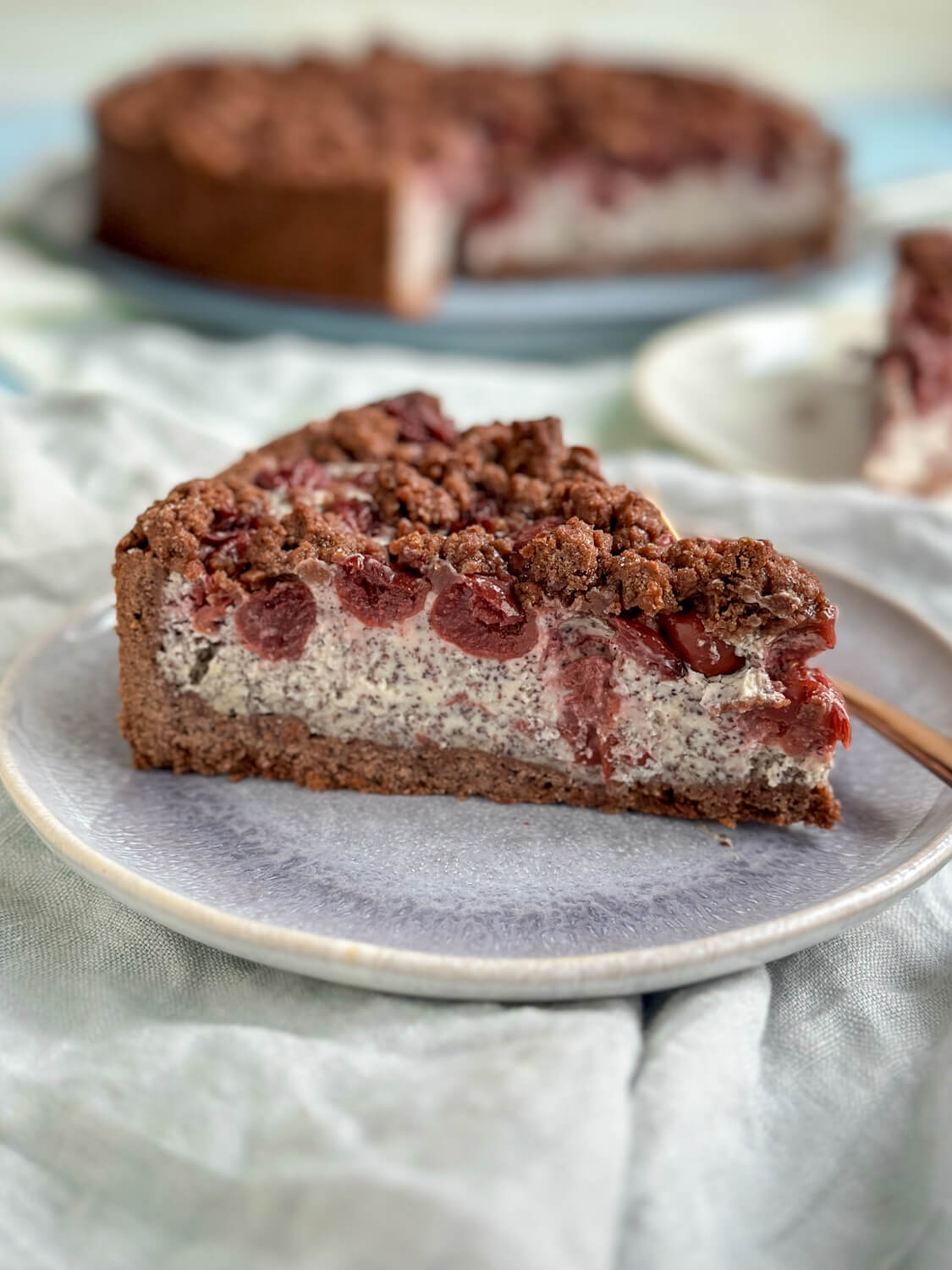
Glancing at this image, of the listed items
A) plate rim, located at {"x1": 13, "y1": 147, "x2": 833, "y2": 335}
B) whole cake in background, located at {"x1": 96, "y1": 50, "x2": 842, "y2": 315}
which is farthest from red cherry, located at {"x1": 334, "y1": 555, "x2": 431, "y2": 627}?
whole cake in background, located at {"x1": 96, "y1": 50, "x2": 842, "y2": 315}

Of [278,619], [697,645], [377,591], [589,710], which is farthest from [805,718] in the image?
[278,619]

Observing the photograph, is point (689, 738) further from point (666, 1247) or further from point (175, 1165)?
point (175, 1165)

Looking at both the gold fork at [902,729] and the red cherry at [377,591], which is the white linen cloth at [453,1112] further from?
the red cherry at [377,591]

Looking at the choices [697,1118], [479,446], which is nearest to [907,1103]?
[697,1118]

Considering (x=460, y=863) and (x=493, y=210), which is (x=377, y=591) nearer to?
(x=460, y=863)

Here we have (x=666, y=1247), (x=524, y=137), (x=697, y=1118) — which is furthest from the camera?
(x=524, y=137)

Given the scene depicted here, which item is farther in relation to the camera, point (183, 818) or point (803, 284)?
point (803, 284)
